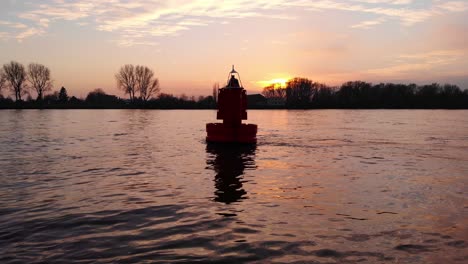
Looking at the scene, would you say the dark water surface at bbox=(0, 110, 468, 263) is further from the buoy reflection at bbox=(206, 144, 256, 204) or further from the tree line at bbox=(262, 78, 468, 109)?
the tree line at bbox=(262, 78, 468, 109)

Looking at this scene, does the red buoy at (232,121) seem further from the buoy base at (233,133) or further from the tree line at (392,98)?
the tree line at (392,98)

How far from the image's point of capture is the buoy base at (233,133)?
2358cm

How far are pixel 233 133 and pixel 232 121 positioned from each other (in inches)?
36.5

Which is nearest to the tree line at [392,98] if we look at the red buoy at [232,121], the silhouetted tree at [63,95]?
the silhouetted tree at [63,95]

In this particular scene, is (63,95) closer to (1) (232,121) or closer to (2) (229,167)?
(1) (232,121)

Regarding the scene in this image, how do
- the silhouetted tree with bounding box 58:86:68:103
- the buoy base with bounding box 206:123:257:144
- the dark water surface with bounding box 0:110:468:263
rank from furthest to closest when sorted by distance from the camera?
the silhouetted tree with bounding box 58:86:68:103 → the buoy base with bounding box 206:123:257:144 → the dark water surface with bounding box 0:110:468:263

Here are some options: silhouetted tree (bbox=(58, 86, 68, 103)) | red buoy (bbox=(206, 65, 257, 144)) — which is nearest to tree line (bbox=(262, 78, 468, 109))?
silhouetted tree (bbox=(58, 86, 68, 103))

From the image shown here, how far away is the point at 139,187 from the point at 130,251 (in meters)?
5.48

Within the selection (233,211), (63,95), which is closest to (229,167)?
(233,211)

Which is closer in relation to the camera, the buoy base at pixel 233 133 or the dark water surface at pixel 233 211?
the dark water surface at pixel 233 211

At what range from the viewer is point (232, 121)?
24125 millimetres

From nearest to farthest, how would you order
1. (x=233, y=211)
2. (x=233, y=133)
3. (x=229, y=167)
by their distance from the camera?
(x=233, y=211) < (x=229, y=167) < (x=233, y=133)

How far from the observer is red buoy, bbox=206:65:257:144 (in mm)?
23656

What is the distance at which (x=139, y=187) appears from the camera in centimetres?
1177
